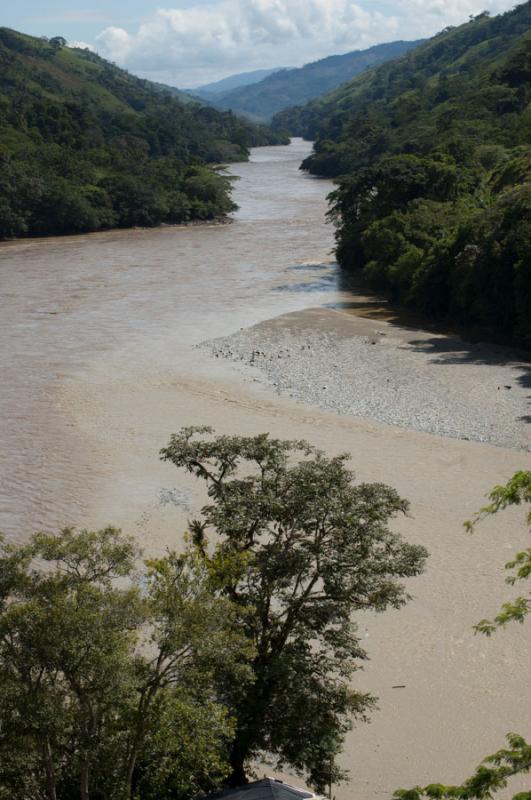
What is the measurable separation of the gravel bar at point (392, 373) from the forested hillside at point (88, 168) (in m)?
41.5

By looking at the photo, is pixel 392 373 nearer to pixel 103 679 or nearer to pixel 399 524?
pixel 399 524

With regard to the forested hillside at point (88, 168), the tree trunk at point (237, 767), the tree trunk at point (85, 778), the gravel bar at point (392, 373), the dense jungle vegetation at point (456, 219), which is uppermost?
the forested hillside at point (88, 168)

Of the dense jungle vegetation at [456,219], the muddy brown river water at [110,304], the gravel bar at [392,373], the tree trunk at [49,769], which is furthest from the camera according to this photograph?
the dense jungle vegetation at [456,219]

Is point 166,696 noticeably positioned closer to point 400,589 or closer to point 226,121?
point 400,589

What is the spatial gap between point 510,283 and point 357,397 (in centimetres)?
1039

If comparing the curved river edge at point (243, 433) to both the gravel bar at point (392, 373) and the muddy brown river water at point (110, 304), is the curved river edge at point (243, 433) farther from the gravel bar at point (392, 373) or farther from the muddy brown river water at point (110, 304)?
the gravel bar at point (392, 373)

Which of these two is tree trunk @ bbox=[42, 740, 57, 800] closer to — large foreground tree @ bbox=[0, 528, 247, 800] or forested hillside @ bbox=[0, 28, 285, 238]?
large foreground tree @ bbox=[0, 528, 247, 800]

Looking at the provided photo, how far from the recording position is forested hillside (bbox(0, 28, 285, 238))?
3036 inches

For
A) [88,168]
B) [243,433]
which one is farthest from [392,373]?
[88,168]

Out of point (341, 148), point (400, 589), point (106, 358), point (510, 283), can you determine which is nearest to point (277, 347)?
point (106, 358)

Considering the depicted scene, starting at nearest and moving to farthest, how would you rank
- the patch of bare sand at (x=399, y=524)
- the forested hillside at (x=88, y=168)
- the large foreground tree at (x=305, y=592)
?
1. the large foreground tree at (x=305, y=592)
2. the patch of bare sand at (x=399, y=524)
3. the forested hillside at (x=88, y=168)

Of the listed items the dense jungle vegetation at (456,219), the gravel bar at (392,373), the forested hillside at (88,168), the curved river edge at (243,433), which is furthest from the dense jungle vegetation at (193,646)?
the forested hillside at (88,168)

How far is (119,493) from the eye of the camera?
23.4 m

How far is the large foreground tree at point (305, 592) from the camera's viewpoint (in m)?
11.4
